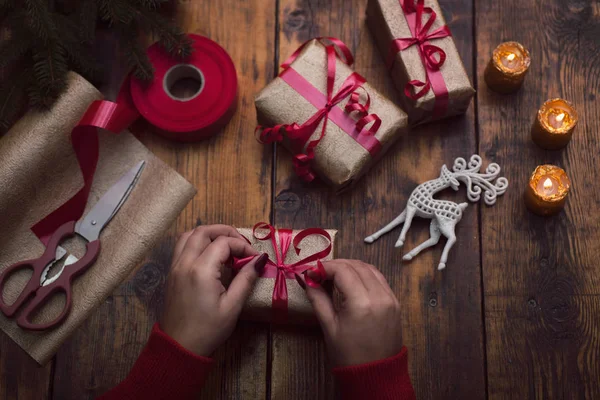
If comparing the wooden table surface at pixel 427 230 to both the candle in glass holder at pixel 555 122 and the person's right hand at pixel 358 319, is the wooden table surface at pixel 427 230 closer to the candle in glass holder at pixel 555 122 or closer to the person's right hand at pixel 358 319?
the candle in glass holder at pixel 555 122

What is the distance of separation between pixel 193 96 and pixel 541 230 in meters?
0.73

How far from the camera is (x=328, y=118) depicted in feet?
3.51

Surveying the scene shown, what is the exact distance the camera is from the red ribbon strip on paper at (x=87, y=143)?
108 centimetres

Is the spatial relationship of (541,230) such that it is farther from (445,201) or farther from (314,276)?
(314,276)

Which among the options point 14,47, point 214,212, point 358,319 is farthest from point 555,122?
point 14,47

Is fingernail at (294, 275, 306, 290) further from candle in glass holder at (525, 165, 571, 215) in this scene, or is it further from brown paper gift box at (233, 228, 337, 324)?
candle in glass holder at (525, 165, 571, 215)

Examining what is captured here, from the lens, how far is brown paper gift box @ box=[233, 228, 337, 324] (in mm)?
993

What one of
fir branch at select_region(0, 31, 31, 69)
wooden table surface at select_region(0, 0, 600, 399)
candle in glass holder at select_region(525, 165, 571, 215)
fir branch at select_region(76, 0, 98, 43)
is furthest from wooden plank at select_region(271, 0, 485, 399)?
fir branch at select_region(0, 31, 31, 69)

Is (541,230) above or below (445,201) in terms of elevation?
below

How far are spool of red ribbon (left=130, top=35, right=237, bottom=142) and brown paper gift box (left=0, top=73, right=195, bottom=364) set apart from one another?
8 centimetres

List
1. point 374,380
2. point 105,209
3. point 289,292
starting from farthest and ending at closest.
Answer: point 105,209
point 289,292
point 374,380

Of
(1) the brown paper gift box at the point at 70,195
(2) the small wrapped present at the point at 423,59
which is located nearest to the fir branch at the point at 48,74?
(1) the brown paper gift box at the point at 70,195

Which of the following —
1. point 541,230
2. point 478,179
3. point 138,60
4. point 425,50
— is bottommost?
point 541,230

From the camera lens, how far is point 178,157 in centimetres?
116
